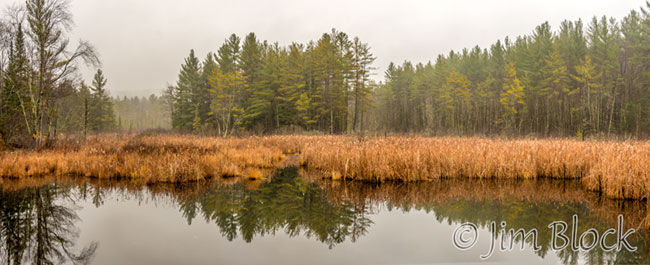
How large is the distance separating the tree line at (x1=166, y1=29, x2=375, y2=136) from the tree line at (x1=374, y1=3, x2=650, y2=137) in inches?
249

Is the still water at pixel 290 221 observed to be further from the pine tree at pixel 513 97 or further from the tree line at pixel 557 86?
the pine tree at pixel 513 97

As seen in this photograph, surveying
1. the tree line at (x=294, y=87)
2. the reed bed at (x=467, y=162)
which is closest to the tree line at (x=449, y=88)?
the tree line at (x=294, y=87)

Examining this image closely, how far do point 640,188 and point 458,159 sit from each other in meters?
4.22

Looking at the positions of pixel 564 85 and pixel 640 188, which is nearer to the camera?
pixel 640 188

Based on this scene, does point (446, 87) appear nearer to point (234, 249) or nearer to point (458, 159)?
point (458, 159)

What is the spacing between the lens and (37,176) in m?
10.2

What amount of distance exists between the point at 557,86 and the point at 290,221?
40.9 metres

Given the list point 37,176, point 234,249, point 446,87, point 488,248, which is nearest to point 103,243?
point 234,249

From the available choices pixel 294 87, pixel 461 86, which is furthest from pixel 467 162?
pixel 461 86

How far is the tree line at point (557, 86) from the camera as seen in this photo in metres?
30.2

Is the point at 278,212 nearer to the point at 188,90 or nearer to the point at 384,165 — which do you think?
the point at 384,165

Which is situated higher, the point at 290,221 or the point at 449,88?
the point at 449,88

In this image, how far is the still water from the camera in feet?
13.7

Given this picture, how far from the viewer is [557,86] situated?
35.8 meters
